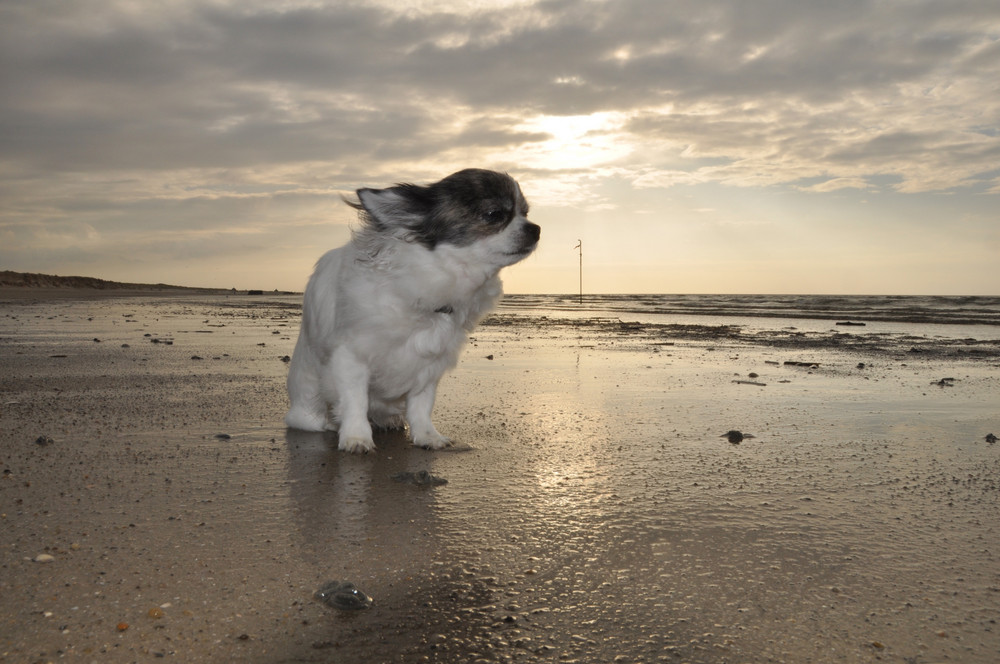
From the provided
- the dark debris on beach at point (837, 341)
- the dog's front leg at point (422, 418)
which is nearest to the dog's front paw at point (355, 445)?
the dog's front leg at point (422, 418)

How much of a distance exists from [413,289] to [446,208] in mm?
453

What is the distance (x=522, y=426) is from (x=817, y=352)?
6522 mm

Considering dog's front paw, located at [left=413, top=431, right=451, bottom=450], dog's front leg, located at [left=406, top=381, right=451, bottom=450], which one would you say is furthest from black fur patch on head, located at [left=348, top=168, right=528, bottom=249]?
dog's front paw, located at [left=413, top=431, right=451, bottom=450]

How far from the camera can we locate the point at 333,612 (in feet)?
5.88

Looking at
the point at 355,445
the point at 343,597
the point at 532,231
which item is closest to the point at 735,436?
the point at 532,231

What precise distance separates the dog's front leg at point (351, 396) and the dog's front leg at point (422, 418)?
Result: 277 mm

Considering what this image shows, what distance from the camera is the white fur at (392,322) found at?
355 cm

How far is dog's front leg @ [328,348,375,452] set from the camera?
3711 mm

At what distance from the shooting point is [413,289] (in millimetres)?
3576

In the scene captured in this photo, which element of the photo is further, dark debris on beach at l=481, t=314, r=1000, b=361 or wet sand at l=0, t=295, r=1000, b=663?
dark debris on beach at l=481, t=314, r=1000, b=361

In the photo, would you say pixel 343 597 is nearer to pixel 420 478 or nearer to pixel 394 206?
pixel 420 478

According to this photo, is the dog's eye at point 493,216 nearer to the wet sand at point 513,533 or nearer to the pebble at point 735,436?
the wet sand at point 513,533

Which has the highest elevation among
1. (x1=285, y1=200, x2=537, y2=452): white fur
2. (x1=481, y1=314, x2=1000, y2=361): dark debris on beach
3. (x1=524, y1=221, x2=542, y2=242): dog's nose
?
(x1=524, y1=221, x2=542, y2=242): dog's nose

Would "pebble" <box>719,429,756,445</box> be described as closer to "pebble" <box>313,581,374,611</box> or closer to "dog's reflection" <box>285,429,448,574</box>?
"dog's reflection" <box>285,429,448,574</box>
